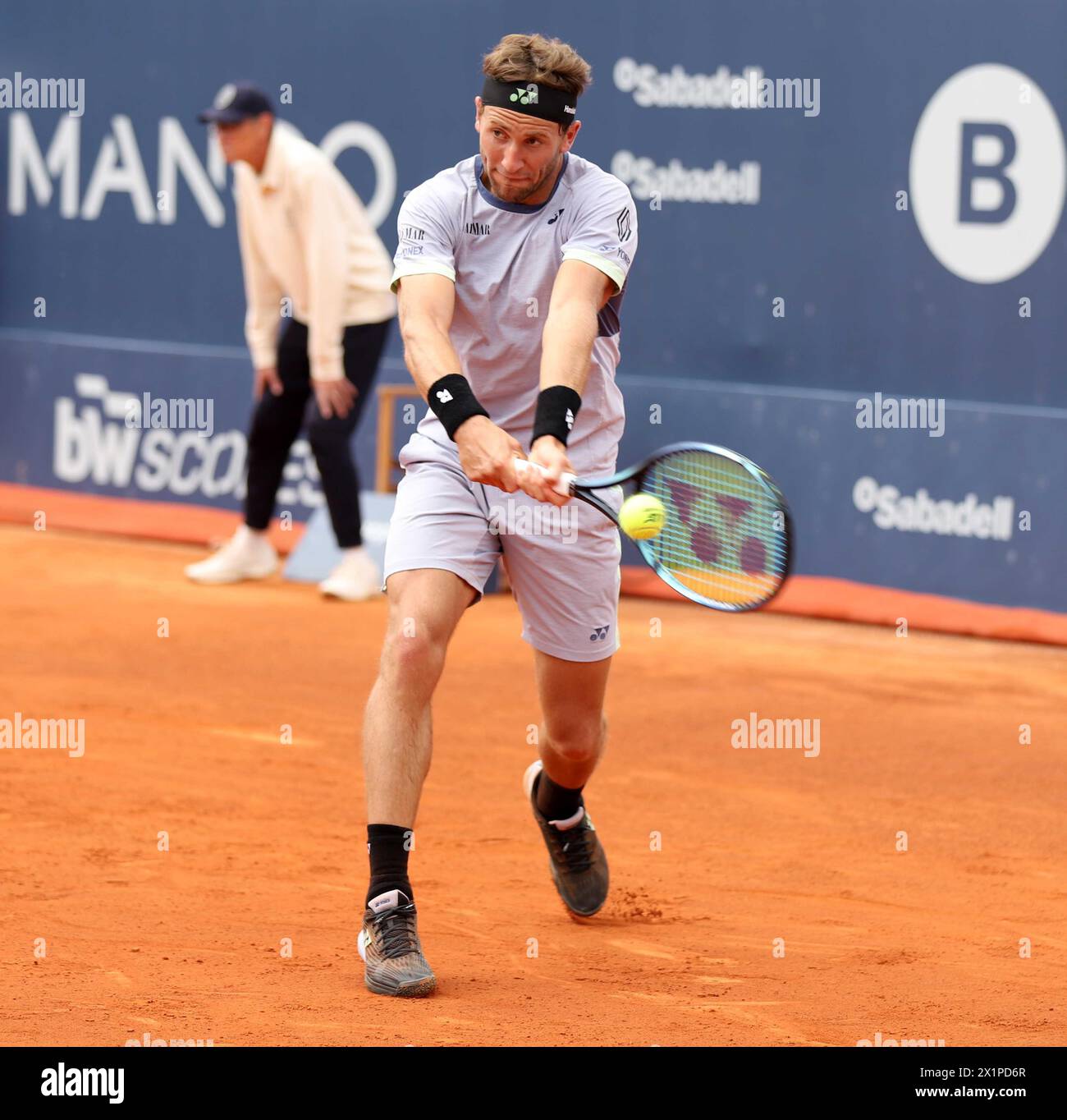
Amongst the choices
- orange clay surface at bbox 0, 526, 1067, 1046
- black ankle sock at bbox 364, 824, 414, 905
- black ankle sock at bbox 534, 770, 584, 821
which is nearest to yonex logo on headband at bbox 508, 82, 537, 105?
black ankle sock at bbox 364, 824, 414, 905

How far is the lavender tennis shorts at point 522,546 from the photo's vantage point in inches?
161

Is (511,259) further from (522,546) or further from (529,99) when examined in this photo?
(522,546)

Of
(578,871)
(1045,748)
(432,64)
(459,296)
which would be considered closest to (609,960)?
(578,871)

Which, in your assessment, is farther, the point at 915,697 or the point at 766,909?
the point at 915,697

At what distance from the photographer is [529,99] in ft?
13.0

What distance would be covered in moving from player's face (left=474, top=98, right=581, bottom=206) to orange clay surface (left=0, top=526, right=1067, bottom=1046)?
1.67 meters

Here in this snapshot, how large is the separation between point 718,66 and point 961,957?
19.4 ft

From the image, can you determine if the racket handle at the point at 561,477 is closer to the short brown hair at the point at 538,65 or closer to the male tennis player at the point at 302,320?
the short brown hair at the point at 538,65

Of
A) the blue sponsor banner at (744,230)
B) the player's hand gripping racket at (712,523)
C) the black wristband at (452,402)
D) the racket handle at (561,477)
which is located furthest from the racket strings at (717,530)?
the blue sponsor banner at (744,230)

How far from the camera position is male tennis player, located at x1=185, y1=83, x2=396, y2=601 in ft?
28.2

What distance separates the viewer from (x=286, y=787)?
5707 mm

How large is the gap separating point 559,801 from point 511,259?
1331 millimetres

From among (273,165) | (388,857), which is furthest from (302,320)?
(388,857)

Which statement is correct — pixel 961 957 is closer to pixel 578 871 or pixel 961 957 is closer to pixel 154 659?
pixel 578 871
